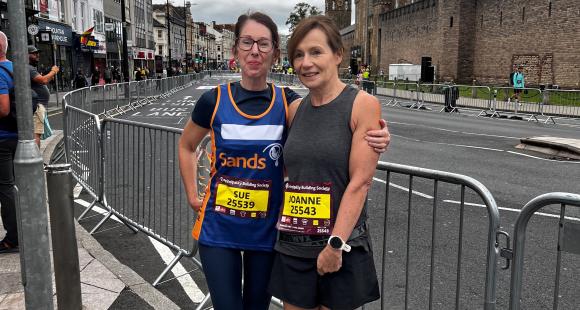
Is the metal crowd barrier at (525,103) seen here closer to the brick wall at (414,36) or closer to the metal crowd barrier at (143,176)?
the metal crowd barrier at (143,176)

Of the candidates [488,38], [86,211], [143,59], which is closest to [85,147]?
[86,211]

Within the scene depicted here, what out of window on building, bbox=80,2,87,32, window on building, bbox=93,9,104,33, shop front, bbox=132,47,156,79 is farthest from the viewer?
shop front, bbox=132,47,156,79

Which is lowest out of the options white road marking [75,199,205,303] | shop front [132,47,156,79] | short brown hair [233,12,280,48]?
white road marking [75,199,205,303]

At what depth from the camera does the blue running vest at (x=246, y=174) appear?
8.16 ft

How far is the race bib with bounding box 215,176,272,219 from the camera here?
98.3 inches

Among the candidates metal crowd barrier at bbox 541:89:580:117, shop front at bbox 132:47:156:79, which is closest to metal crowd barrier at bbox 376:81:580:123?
metal crowd barrier at bbox 541:89:580:117

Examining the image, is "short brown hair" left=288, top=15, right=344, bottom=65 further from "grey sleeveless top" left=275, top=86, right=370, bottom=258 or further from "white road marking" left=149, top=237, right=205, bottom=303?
"white road marking" left=149, top=237, right=205, bottom=303

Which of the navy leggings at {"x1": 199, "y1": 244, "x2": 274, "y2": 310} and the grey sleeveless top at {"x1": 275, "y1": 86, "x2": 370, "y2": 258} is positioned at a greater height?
the grey sleeveless top at {"x1": 275, "y1": 86, "x2": 370, "y2": 258}

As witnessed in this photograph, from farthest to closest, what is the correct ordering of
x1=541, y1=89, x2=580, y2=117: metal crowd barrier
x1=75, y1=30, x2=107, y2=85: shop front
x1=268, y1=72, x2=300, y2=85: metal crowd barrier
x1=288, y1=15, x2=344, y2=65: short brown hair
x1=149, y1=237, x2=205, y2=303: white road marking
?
x1=268, y1=72, x2=300, y2=85: metal crowd barrier → x1=75, y1=30, x2=107, y2=85: shop front → x1=541, y1=89, x2=580, y2=117: metal crowd barrier → x1=149, y1=237, x2=205, y2=303: white road marking → x1=288, y1=15, x2=344, y2=65: short brown hair

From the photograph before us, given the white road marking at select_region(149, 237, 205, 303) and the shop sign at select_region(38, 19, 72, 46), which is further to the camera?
the shop sign at select_region(38, 19, 72, 46)

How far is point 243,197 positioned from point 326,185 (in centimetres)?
48

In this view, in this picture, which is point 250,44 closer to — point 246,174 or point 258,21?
point 258,21

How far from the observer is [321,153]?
219 cm

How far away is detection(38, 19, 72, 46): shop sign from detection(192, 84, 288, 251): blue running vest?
103 ft
